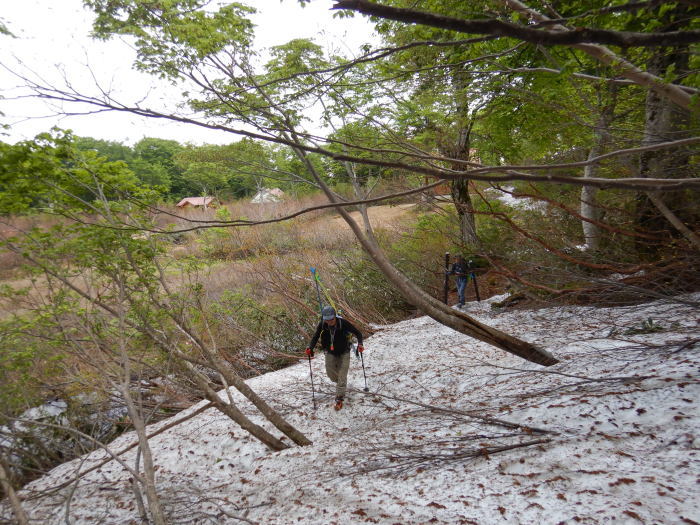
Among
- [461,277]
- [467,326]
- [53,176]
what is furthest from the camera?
[461,277]

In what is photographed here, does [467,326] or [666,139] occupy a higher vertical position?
[666,139]

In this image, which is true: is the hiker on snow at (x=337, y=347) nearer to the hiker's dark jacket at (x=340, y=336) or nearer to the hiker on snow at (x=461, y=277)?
the hiker's dark jacket at (x=340, y=336)

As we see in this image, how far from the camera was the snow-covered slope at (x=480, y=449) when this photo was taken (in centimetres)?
258

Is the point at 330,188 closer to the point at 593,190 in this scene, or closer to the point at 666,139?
the point at 666,139

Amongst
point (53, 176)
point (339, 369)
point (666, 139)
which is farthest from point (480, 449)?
point (53, 176)

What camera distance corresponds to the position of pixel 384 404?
5.38 m

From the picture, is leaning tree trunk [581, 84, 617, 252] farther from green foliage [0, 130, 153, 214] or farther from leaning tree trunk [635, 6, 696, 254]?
green foliage [0, 130, 153, 214]

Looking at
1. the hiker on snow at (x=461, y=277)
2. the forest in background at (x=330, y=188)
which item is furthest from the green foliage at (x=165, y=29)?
the hiker on snow at (x=461, y=277)

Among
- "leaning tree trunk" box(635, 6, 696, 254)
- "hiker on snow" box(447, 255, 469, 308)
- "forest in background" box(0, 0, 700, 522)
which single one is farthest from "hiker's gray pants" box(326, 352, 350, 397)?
"leaning tree trunk" box(635, 6, 696, 254)

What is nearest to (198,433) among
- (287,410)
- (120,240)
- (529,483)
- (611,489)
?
(287,410)

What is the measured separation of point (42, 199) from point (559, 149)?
10476 millimetres

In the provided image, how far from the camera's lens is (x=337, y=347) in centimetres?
576

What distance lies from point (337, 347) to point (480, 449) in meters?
2.83

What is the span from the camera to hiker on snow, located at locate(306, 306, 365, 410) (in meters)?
5.66
